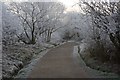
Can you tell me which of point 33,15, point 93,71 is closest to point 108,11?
point 93,71

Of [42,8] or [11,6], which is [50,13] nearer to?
[42,8]

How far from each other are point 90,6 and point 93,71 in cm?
491

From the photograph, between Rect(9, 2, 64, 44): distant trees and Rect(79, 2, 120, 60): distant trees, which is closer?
Rect(79, 2, 120, 60): distant trees

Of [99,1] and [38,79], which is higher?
[99,1]

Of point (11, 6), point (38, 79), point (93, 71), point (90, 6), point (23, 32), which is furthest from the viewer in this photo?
point (23, 32)

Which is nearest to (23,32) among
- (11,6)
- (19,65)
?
(11,6)

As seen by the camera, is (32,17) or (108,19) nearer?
(108,19)

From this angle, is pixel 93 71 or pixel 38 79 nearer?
pixel 38 79

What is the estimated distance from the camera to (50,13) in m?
39.2

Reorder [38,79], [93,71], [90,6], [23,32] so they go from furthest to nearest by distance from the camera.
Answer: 1. [23,32]
2. [90,6]
3. [93,71]
4. [38,79]

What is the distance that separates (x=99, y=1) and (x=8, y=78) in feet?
24.9

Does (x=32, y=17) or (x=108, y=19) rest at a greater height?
(x=108, y=19)

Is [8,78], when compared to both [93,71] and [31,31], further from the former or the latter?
[31,31]

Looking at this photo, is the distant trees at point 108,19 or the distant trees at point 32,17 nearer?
the distant trees at point 108,19
